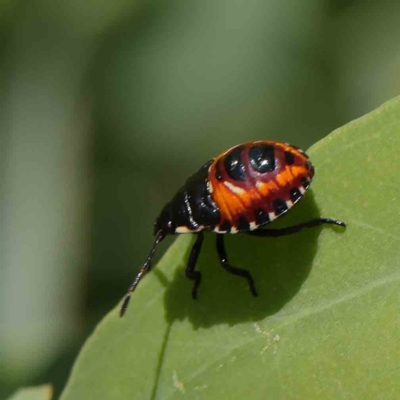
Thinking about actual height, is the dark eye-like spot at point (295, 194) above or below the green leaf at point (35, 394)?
above

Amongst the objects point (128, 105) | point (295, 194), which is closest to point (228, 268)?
point (295, 194)

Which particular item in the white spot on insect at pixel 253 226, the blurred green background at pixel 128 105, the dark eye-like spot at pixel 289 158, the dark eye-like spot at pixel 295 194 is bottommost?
the blurred green background at pixel 128 105

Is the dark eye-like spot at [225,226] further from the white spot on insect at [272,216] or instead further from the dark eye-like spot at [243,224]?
the white spot on insect at [272,216]

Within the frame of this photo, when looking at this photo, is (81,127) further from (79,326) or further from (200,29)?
(79,326)

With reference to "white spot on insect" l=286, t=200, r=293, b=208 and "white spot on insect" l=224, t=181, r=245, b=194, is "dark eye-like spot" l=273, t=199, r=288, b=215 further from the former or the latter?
"white spot on insect" l=224, t=181, r=245, b=194

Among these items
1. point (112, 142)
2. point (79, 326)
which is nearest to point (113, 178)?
point (112, 142)

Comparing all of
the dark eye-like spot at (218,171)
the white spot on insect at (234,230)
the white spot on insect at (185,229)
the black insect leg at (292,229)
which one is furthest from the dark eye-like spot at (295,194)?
the white spot on insect at (185,229)

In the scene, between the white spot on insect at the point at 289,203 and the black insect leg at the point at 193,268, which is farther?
the black insect leg at the point at 193,268
